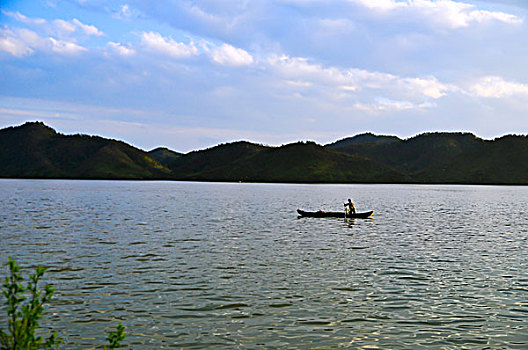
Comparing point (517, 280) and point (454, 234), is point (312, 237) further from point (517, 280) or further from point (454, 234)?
point (517, 280)

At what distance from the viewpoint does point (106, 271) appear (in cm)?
2639

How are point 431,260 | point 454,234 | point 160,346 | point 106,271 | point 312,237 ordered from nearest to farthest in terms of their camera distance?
point 160,346 → point 106,271 → point 431,260 → point 312,237 → point 454,234

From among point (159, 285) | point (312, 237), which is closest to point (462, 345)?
point (159, 285)

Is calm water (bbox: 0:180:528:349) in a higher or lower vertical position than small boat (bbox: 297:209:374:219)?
lower

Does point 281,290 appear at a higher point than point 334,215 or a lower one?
lower

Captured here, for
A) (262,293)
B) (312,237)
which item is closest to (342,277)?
(262,293)

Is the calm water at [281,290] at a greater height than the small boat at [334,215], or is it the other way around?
the small boat at [334,215]

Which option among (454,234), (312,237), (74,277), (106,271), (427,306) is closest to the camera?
(427,306)

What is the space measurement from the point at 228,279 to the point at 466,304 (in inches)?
454

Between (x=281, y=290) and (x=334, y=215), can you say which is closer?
(x=281, y=290)

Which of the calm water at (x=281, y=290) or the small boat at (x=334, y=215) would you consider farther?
the small boat at (x=334, y=215)

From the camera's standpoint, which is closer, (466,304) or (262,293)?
(466,304)

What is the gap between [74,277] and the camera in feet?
80.6

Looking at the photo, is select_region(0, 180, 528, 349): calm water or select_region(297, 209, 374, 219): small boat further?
select_region(297, 209, 374, 219): small boat
